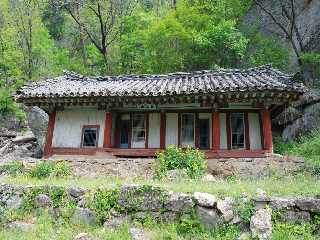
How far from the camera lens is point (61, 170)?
13906 mm

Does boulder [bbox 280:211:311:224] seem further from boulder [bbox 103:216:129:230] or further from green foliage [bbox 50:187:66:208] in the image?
green foliage [bbox 50:187:66:208]

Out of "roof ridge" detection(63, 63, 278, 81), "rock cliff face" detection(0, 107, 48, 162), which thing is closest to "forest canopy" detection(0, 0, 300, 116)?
"roof ridge" detection(63, 63, 278, 81)

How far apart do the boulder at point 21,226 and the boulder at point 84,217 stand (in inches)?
41.7

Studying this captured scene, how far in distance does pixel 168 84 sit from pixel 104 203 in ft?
25.8

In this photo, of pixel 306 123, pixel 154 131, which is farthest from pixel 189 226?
pixel 306 123

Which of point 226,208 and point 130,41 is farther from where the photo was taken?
point 130,41

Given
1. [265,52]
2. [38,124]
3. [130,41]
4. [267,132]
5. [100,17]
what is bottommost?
[267,132]

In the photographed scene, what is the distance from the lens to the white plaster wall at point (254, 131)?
601 inches

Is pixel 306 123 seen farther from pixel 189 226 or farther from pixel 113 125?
pixel 189 226

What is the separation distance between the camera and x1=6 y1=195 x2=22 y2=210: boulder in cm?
1041

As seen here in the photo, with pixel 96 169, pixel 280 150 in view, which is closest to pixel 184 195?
pixel 96 169

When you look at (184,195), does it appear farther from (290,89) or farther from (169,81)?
(169,81)

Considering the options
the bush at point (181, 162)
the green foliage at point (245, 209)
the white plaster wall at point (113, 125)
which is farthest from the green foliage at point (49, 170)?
the green foliage at point (245, 209)

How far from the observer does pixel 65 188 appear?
1027 cm
